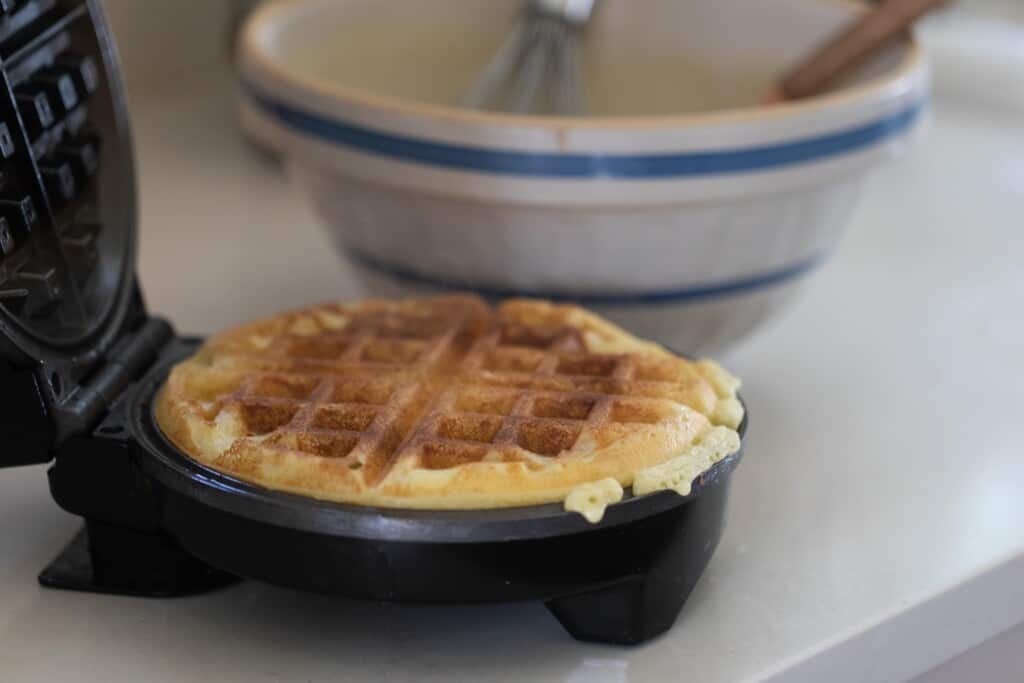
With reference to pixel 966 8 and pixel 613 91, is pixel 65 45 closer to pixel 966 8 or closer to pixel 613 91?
pixel 613 91

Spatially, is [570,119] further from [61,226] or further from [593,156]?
[61,226]

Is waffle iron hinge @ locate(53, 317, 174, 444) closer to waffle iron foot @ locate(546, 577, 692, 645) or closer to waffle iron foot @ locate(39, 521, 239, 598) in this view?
waffle iron foot @ locate(39, 521, 239, 598)

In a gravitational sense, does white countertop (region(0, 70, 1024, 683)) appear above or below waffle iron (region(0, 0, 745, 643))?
below

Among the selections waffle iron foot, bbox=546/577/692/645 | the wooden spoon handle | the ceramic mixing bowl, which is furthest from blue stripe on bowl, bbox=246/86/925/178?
waffle iron foot, bbox=546/577/692/645

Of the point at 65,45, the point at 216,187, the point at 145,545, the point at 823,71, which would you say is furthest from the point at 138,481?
the point at 216,187

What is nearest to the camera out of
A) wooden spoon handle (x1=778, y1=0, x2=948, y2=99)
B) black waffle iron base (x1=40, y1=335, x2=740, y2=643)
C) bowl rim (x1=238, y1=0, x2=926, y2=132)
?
black waffle iron base (x1=40, y1=335, x2=740, y2=643)

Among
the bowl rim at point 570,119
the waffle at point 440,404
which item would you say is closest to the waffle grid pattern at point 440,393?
the waffle at point 440,404

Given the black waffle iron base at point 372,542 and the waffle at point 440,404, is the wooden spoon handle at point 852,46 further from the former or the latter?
the black waffle iron base at point 372,542
